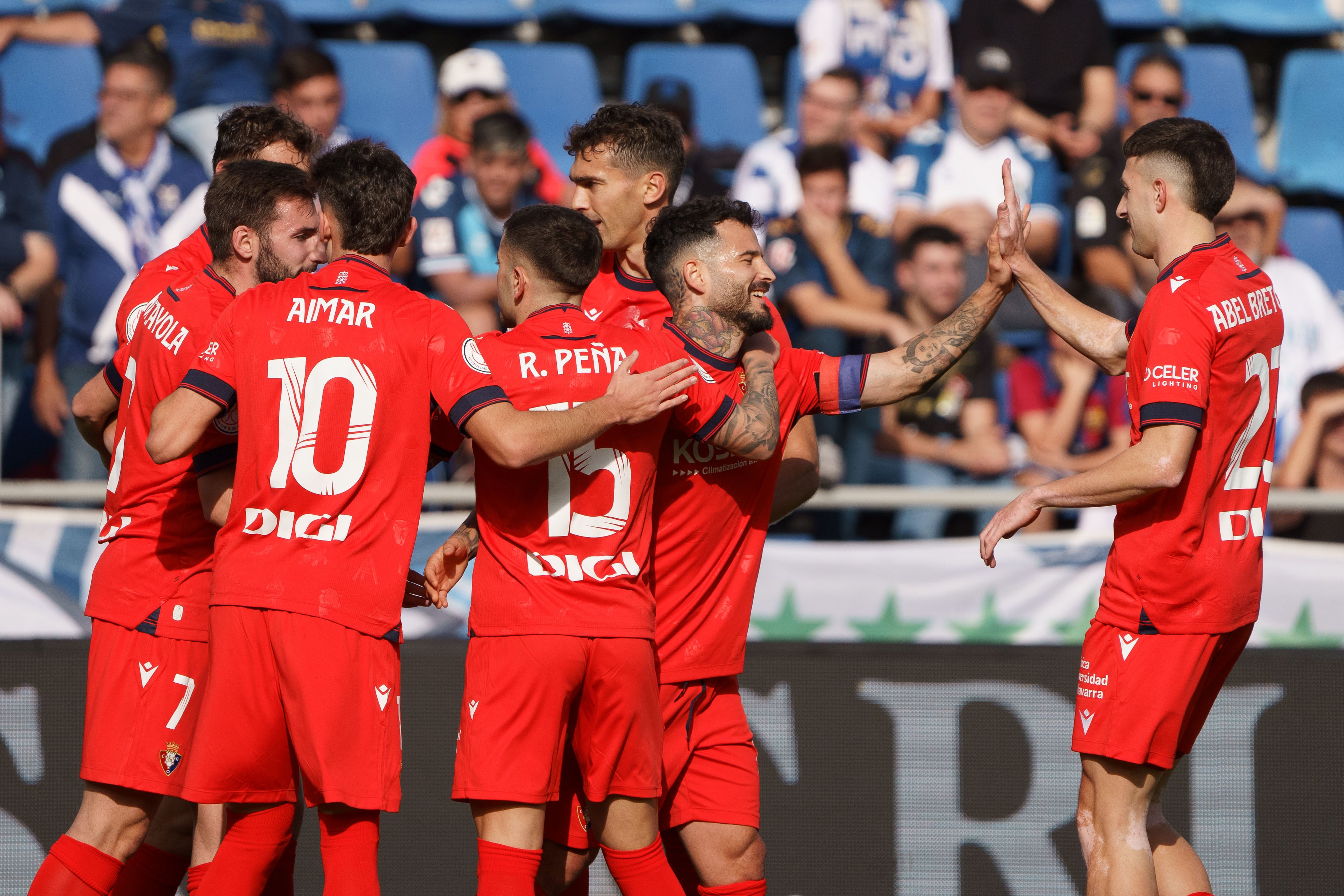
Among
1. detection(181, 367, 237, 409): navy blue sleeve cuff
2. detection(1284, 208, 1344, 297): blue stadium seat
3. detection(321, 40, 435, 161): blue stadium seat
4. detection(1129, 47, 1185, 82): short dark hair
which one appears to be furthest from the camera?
detection(321, 40, 435, 161): blue stadium seat

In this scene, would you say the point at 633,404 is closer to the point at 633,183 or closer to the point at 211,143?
the point at 633,183

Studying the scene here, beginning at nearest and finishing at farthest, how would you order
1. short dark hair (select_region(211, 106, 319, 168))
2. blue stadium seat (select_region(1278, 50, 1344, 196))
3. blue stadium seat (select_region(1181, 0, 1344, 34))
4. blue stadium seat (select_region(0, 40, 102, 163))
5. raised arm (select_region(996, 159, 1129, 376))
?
raised arm (select_region(996, 159, 1129, 376))
short dark hair (select_region(211, 106, 319, 168))
blue stadium seat (select_region(0, 40, 102, 163))
blue stadium seat (select_region(1278, 50, 1344, 196))
blue stadium seat (select_region(1181, 0, 1344, 34))

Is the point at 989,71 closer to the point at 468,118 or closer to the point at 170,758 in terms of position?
the point at 468,118

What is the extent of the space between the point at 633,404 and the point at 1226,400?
174cm

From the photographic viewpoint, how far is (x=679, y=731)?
13.4 feet

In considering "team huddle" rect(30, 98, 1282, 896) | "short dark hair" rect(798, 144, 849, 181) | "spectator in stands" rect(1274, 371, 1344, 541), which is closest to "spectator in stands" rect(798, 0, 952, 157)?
"short dark hair" rect(798, 144, 849, 181)

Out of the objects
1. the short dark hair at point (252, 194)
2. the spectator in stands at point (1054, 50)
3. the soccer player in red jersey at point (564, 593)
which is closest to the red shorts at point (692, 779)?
the soccer player in red jersey at point (564, 593)

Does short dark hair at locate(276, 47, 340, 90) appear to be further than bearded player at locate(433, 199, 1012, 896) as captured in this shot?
Yes

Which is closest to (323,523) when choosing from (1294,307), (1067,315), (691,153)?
(1067,315)

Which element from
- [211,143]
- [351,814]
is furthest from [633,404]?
[211,143]

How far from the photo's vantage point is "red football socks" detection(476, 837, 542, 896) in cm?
362

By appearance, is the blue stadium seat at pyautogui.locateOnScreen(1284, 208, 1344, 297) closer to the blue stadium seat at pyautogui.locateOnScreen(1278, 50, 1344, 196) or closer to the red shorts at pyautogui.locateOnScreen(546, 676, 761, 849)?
the blue stadium seat at pyautogui.locateOnScreen(1278, 50, 1344, 196)

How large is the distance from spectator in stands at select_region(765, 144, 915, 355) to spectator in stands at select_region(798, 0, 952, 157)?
1.02 m

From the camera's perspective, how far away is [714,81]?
31.6 ft
